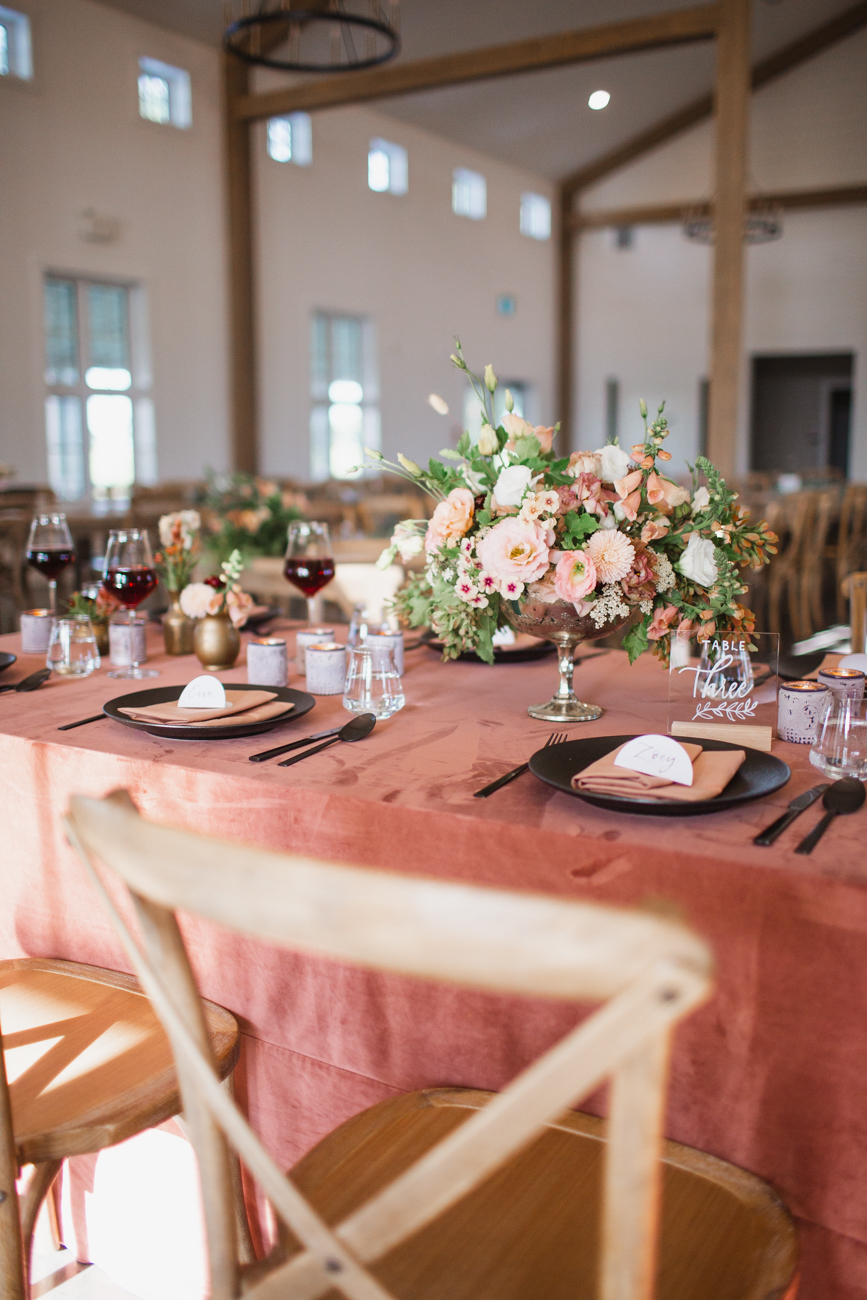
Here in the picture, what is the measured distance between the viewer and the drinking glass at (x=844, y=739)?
4.09 feet

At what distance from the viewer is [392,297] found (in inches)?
440

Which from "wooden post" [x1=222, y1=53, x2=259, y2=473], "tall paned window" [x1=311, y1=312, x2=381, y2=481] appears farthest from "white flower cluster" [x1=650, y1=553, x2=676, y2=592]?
"tall paned window" [x1=311, y1=312, x2=381, y2=481]

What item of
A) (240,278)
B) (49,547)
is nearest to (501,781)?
(49,547)

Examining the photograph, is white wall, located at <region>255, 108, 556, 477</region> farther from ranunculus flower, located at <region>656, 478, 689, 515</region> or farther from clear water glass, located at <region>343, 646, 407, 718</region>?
ranunculus flower, located at <region>656, 478, 689, 515</region>

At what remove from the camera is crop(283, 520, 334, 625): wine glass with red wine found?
2.02 m

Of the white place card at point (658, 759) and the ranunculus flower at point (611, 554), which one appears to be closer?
the white place card at point (658, 759)

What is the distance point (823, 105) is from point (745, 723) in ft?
43.1

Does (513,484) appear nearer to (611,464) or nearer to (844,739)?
(611,464)

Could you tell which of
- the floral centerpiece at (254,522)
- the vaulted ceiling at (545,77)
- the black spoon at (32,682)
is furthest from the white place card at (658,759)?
the vaulted ceiling at (545,77)

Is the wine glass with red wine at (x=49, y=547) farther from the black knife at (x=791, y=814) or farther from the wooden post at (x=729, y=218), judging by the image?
the wooden post at (x=729, y=218)

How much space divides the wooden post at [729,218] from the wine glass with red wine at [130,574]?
5723 millimetres

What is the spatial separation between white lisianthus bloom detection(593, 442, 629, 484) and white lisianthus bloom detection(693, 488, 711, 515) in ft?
0.36

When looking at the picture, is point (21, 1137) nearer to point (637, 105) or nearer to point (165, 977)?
point (165, 977)

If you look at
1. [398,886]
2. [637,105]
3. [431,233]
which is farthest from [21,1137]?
[637,105]
